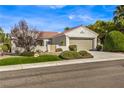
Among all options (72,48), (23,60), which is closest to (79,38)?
(72,48)

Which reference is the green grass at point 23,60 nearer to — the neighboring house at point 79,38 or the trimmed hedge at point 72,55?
the trimmed hedge at point 72,55

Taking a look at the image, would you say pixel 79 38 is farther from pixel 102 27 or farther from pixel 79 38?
pixel 102 27

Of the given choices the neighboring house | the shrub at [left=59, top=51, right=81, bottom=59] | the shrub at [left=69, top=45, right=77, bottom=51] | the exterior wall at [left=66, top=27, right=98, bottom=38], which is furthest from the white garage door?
the shrub at [left=59, top=51, right=81, bottom=59]

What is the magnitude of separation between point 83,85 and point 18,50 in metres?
21.4

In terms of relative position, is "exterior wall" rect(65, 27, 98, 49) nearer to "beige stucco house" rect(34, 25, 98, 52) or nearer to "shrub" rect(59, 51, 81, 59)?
"beige stucco house" rect(34, 25, 98, 52)

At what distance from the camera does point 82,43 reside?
119 ft

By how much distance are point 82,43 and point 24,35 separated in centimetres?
1315

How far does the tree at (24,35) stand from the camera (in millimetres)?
26109

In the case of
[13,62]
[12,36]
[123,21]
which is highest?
[123,21]

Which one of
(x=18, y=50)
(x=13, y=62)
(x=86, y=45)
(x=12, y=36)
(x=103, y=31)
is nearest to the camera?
(x=13, y=62)

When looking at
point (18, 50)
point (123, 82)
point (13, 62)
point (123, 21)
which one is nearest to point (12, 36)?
point (18, 50)
